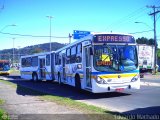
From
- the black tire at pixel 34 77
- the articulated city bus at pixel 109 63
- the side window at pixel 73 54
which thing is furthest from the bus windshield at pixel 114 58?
the black tire at pixel 34 77

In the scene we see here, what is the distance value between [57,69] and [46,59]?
4667 millimetres

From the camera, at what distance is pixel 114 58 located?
52.2ft

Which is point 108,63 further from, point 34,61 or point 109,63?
point 34,61

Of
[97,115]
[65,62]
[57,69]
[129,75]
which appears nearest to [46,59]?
[57,69]

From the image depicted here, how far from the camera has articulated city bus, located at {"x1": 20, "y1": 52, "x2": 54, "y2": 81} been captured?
2947 cm

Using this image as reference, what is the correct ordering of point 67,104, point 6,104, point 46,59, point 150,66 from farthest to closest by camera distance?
point 150,66, point 46,59, point 6,104, point 67,104

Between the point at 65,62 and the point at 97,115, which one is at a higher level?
the point at 65,62

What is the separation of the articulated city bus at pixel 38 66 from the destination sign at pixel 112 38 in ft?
43.3

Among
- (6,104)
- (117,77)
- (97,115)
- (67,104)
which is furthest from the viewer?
(117,77)

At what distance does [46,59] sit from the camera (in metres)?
30.6

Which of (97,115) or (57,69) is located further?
(57,69)

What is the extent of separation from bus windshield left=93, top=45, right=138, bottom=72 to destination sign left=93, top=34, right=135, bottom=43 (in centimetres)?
27

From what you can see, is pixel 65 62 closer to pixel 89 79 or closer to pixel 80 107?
pixel 89 79

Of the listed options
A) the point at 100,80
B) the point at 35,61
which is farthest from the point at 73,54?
the point at 35,61
